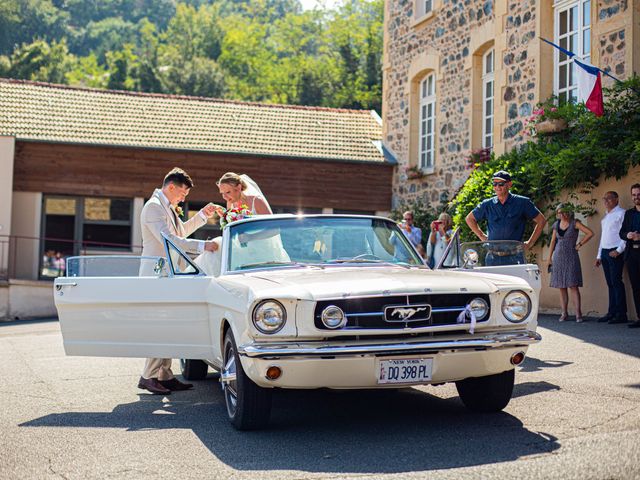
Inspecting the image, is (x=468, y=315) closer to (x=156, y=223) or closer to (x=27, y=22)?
(x=156, y=223)

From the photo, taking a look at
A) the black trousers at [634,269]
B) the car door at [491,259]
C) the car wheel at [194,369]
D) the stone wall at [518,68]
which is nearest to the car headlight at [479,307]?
the car door at [491,259]

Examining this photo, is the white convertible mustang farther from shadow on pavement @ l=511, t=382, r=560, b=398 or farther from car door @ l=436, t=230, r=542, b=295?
shadow on pavement @ l=511, t=382, r=560, b=398

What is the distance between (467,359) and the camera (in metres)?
5.35

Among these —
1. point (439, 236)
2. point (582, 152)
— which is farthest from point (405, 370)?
point (439, 236)

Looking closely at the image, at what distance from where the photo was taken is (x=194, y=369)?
26.8ft

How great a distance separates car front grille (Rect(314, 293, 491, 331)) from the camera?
520 cm

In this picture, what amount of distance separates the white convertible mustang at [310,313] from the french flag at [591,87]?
260 inches

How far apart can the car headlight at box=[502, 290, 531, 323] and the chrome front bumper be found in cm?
22

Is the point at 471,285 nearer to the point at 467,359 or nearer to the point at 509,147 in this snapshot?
the point at 467,359

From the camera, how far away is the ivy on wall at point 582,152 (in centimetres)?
1228

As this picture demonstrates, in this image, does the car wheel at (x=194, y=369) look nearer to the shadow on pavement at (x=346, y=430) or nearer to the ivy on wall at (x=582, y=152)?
the shadow on pavement at (x=346, y=430)

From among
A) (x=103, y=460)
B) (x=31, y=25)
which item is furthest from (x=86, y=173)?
(x=31, y=25)

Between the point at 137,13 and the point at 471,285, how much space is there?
104418 mm

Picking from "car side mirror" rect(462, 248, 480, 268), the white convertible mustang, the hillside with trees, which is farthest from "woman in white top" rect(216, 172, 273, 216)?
the hillside with trees
